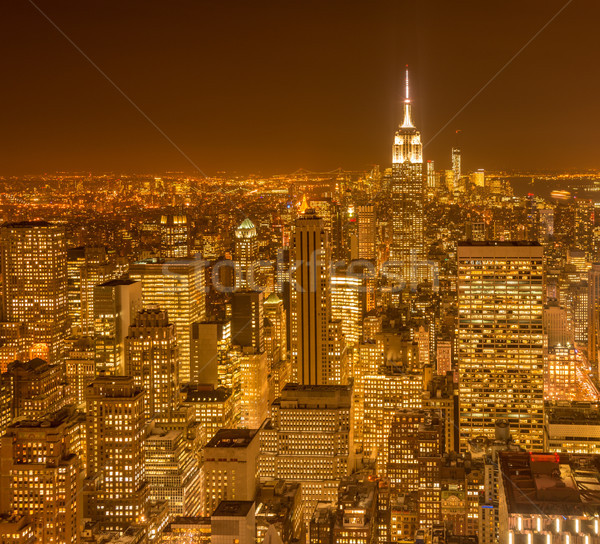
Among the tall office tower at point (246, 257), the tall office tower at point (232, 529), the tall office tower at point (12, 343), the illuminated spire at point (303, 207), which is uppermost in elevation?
the illuminated spire at point (303, 207)

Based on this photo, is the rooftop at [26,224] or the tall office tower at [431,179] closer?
the rooftop at [26,224]

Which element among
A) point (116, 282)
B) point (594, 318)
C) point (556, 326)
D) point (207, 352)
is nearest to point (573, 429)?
point (556, 326)

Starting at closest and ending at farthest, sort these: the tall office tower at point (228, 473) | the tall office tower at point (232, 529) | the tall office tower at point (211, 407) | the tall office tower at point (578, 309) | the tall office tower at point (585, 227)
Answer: the tall office tower at point (232, 529) → the tall office tower at point (228, 473) → the tall office tower at point (585, 227) → the tall office tower at point (211, 407) → the tall office tower at point (578, 309)

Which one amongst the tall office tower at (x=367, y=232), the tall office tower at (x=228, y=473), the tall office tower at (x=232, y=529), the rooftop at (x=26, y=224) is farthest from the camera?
the tall office tower at (x=367, y=232)

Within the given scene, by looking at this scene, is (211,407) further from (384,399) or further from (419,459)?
(419,459)

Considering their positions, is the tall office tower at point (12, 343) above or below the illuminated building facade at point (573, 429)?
above

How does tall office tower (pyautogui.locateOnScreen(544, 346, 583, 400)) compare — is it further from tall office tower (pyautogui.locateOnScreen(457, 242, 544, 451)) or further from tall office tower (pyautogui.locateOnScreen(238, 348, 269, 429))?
tall office tower (pyautogui.locateOnScreen(238, 348, 269, 429))

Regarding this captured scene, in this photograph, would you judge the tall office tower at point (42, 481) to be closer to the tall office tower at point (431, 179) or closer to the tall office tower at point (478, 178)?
the tall office tower at point (478, 178)

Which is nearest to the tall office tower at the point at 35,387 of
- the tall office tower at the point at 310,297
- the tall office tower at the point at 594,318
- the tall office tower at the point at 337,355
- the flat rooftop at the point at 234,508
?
the tall office tower at the point at 310,297
